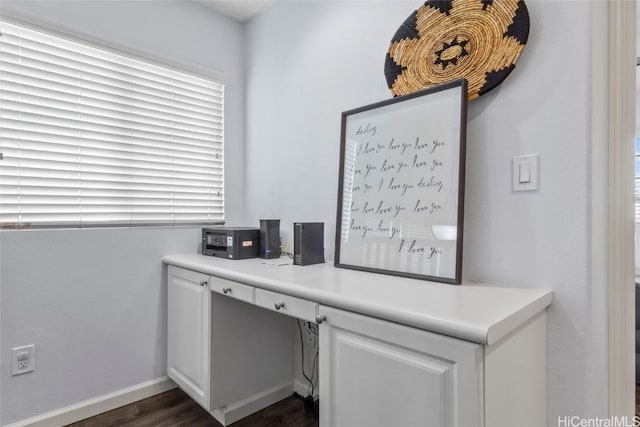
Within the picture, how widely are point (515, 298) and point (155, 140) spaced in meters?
2.08

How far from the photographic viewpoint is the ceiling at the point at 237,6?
231cm

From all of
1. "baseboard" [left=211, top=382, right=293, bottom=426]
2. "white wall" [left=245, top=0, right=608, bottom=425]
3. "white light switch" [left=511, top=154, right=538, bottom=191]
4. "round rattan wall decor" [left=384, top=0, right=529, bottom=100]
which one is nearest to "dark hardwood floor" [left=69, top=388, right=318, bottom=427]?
"baseboard" [left=211, top=382, right=293, bottom=426]

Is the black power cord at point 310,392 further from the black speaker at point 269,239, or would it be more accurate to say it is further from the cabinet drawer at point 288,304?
the cabinet drawer at point 288,304

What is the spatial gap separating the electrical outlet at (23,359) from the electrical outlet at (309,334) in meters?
1.38

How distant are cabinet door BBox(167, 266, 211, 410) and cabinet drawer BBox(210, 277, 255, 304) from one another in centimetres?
9

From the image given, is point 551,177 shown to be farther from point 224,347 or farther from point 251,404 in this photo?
point 251,404

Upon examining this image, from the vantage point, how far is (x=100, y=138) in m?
1.95

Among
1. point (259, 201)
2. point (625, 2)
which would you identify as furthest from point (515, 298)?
point (259, 201)

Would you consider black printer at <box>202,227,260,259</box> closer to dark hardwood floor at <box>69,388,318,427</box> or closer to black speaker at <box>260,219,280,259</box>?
black speaker at <box>260,219,280,259</box>

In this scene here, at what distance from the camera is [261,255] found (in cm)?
202

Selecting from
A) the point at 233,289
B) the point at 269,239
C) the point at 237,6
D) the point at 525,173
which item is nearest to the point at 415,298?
the point at 525,173

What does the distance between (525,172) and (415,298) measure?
2.00 feet

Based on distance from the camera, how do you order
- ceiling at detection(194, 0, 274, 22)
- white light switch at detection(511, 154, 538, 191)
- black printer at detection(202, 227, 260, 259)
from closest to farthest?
1. white light switch at detection(511, 154, 538, 191)
2. black printer at detection(202, 227, 260, 259)
3. ceiling at detection(194, 0, 274, 22)

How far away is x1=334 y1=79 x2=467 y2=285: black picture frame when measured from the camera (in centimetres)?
129
